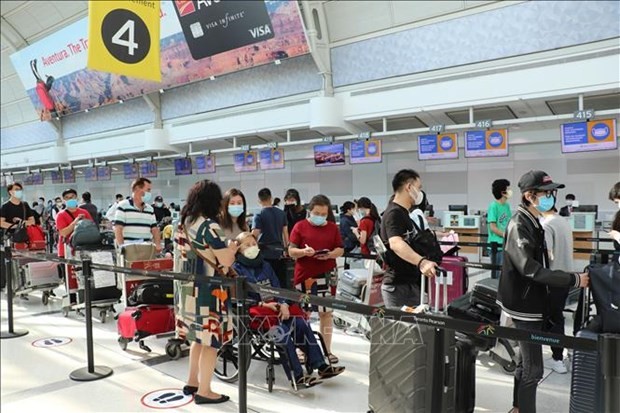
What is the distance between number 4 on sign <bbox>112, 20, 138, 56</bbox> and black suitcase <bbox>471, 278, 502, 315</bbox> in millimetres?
4307

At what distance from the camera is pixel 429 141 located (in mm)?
8977

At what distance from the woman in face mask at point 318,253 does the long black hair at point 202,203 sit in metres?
1.01

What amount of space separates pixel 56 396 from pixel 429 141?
7281 mm

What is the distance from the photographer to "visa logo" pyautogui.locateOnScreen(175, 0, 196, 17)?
10.3 metres

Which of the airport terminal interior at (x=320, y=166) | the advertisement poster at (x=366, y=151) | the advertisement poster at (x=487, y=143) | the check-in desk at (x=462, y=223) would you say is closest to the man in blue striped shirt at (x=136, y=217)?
the airport terminal interior at (x=320, y=166)

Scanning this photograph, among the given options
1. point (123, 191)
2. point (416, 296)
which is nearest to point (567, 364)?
point (416, 296)

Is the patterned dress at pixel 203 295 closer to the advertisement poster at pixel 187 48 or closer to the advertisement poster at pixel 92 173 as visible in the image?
the advertisement poster at pixel 187 48

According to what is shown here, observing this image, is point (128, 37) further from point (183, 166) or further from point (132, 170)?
point (132, 170)

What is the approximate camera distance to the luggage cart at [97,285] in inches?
225

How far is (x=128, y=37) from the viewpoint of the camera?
5.28 metres

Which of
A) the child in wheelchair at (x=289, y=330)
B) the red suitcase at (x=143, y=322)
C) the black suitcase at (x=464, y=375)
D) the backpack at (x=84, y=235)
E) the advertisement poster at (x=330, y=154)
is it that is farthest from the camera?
the advertisement poster at (x=330, y=154)

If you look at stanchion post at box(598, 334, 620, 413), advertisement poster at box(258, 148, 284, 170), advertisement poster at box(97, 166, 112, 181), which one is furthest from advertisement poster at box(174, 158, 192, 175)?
stanchion post at box(598, 334, 620, 413)

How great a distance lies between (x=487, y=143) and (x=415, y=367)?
6679 mm

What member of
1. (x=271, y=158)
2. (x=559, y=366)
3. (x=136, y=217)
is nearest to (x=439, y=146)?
(x=271, y=158)
